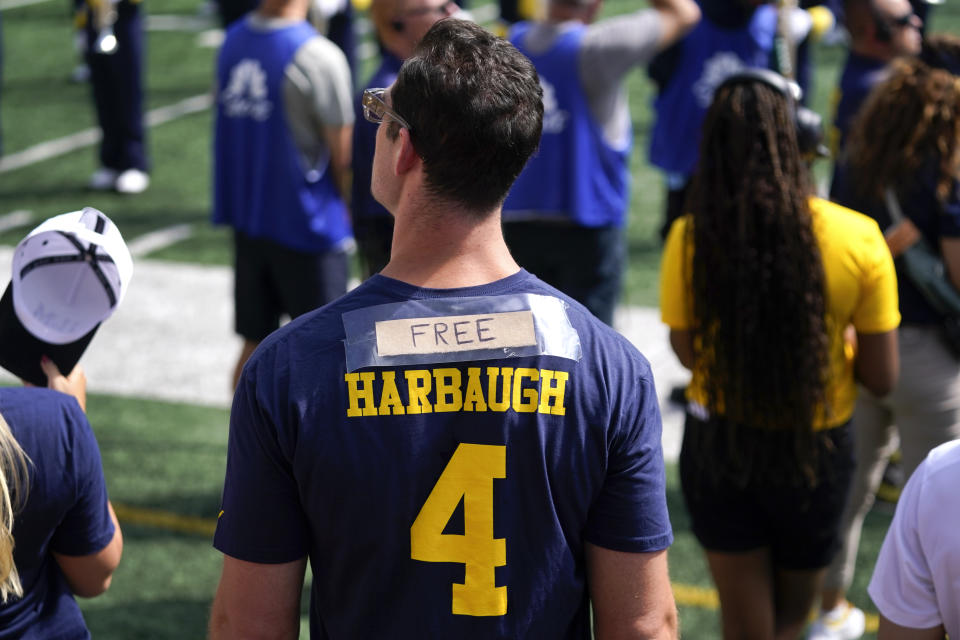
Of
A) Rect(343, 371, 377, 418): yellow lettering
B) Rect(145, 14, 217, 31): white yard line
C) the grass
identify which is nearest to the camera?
Rect(343, 371, 377, 418): yellow lettering

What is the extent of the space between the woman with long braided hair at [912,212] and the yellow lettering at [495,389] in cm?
184

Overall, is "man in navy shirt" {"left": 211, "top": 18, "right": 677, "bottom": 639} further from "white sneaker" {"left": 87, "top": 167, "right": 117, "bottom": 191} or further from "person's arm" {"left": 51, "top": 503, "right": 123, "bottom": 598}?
"white sneaker" {"left": 87, "top": 167, "right": 117, "bottom": 191}

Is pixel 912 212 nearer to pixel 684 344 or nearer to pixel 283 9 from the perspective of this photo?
pixel 684 344

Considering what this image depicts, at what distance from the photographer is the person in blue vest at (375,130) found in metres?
4.62

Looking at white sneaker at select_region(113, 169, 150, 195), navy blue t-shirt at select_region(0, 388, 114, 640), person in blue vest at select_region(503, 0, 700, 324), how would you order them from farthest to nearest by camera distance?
white sneaker at select_region(113, 169, 150, 195) < person in blue vest at select_region(503, 0, 700, 324) < navy blue t-shirt at select_region(0, 388, 114, 640)

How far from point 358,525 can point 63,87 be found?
11.7 meters

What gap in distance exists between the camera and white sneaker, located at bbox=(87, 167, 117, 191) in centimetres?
960

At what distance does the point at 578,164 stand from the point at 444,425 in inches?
128

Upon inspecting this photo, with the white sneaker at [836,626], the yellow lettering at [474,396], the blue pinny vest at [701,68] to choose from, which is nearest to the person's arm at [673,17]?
the blue pinny vest at [701,68]

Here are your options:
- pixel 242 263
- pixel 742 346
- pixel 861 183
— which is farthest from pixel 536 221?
pixel 742 346

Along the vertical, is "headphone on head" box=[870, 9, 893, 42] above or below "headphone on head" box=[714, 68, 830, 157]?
below

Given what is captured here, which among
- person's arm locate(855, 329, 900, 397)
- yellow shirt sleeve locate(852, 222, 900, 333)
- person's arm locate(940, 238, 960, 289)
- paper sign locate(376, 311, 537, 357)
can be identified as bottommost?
person's arm locate(855, 329, 900, 397)

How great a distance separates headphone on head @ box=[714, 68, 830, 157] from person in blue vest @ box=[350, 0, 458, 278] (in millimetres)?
1694

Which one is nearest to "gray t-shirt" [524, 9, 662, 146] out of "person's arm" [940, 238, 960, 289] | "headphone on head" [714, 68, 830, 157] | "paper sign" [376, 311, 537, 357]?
"headphone on head" [714, 68, 830, 157]
